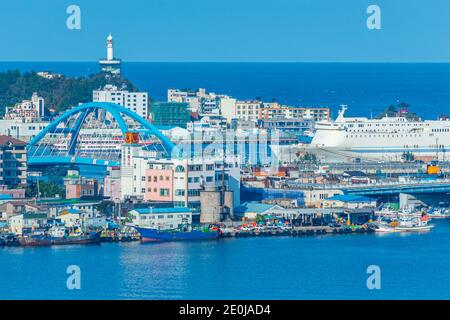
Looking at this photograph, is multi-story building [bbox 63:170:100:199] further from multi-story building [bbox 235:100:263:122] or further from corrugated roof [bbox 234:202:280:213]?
multi-story building [bbox 235:100:263:122]

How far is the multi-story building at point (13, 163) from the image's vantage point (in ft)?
92.3

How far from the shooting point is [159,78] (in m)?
71.6

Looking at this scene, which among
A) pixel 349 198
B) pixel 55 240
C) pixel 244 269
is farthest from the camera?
pixel 349 198

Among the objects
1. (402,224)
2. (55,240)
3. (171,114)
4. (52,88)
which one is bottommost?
(55,240)

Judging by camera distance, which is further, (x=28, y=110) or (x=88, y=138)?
(x=28, y=110)

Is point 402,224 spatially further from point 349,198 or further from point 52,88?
point 52,88

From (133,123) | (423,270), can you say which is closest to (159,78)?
(133,123)

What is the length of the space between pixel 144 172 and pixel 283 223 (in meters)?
2.10

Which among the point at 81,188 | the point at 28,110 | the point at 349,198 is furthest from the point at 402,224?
the point at 28,110

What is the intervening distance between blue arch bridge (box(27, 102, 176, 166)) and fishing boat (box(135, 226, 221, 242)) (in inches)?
284

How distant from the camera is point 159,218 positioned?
2470 centimetres

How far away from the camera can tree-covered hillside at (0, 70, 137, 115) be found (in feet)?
141

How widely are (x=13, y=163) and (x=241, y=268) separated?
727 centimetres
